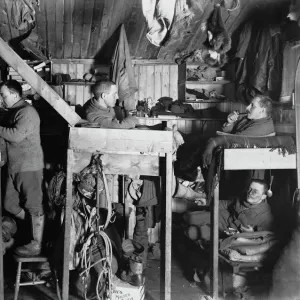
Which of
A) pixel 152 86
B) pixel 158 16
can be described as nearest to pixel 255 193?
pixel 158 16

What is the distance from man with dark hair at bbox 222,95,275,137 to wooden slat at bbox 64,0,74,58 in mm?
2154

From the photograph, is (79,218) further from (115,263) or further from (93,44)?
(93,44)

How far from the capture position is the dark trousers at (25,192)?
365cm

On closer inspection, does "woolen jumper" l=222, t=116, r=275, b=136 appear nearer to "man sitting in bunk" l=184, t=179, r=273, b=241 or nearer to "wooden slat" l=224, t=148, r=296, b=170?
"wooden slat" l=224, t=148, r=296, b=170

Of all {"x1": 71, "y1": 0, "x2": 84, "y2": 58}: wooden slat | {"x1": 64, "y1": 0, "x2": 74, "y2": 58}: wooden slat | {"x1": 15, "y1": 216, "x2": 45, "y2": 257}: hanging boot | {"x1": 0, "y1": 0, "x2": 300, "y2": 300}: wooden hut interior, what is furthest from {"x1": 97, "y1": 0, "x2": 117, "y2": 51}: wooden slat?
{"x1": 15, "y1": 216, "x2": 45, "y2": 257}: hanging boot

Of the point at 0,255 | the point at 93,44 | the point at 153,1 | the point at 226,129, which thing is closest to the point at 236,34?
the point at 226,129

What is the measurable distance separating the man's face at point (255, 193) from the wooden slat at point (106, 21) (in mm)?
2474

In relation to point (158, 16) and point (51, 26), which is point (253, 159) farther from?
point (51, 26)

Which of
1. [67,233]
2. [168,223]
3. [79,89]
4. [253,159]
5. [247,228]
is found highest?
[79,89]

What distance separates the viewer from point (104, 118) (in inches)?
143

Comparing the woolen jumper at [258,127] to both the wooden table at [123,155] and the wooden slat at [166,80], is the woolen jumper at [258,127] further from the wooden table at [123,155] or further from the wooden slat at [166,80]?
the wooden slat at [166,80]

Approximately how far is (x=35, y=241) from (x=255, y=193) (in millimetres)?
2345

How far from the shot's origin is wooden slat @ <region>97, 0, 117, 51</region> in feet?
13.8

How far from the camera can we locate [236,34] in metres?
5.13
